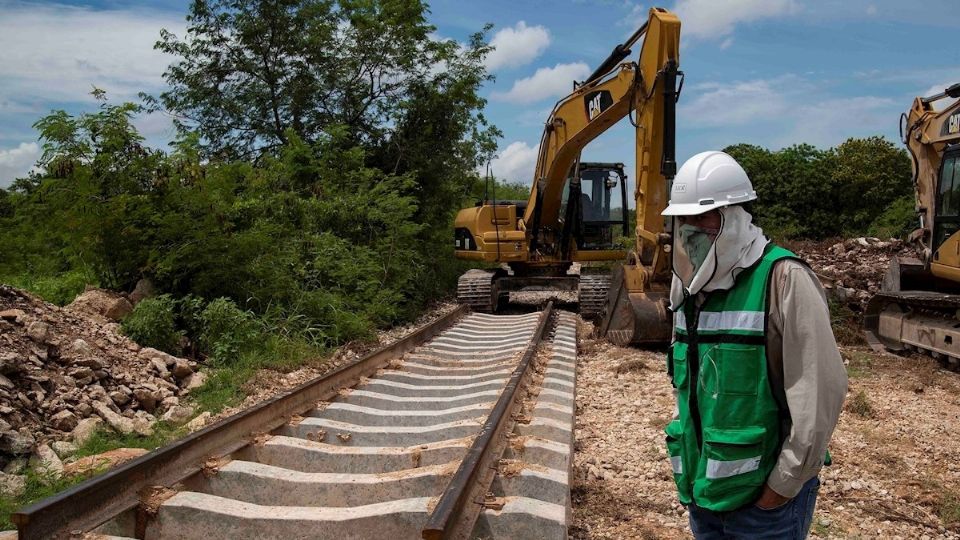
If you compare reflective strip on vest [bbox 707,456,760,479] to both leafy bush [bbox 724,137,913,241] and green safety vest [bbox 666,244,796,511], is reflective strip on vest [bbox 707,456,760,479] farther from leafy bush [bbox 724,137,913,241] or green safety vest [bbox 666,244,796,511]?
leafy bush [bbox 724,137,913,241]

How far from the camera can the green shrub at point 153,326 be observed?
8.42 metres

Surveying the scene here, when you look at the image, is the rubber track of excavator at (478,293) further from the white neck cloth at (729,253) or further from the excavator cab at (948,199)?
the white neck cloth at (729,253)

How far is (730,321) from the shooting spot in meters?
2.31

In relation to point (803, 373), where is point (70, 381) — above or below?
below

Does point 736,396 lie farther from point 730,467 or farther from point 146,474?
point 146,474

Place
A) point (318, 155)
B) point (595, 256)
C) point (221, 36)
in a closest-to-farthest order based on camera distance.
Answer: point (595, 256), point (318, 155), point (221, 36)

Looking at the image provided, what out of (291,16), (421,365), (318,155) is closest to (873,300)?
(421,365)

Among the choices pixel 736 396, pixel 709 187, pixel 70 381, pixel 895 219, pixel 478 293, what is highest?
pixel 895 219

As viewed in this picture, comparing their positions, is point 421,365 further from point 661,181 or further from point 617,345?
point 661,181

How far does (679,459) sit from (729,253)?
706 millimetres

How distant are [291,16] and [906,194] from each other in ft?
78.1

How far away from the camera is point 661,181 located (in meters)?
10.2

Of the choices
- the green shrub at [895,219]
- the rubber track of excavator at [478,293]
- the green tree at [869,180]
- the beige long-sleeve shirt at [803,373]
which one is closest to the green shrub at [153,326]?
the rubber track of excavator at [478,293]

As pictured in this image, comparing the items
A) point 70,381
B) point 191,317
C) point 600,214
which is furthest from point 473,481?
point 600,214
